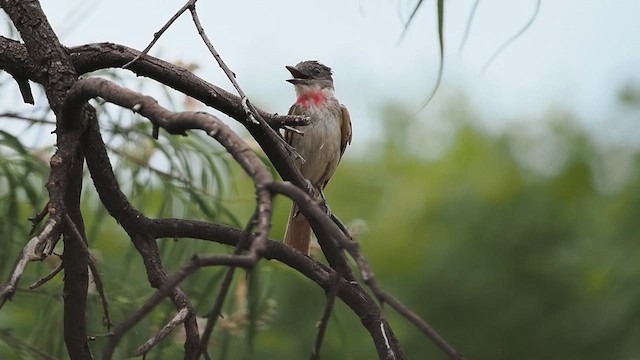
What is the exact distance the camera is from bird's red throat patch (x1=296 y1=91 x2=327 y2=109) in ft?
12.5

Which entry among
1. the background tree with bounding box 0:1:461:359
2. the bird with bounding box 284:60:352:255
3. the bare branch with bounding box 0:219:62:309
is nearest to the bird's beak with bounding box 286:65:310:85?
the bird with bounding box 284:60:352:255

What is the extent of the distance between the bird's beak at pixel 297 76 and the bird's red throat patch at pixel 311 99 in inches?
2.2

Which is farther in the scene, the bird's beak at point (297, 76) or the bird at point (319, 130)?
the bird's beak at point (297, 76)

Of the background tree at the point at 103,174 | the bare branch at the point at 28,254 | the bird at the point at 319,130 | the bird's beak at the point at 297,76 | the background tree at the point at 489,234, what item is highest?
the background tree at the point at 489,234

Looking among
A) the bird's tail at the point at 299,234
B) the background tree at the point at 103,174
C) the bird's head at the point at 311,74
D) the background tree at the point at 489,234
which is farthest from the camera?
the background tree at the point at 489,234

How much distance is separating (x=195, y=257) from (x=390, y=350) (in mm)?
521

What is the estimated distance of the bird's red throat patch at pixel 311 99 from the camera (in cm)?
381

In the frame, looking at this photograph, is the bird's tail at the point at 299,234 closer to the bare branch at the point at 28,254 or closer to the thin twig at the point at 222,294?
the bare branch at the point at 28,254

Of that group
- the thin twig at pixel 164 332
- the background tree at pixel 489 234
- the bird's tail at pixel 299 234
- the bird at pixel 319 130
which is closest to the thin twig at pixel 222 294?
the thin twig at pixel 164 332

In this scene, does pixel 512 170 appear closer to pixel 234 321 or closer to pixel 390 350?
pixel 234 321

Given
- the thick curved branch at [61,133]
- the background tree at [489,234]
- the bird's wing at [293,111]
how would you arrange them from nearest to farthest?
1. the thick curved branch at [61,133]
2. the bird's wing at [293,111]
3. the background tree at [489,234]

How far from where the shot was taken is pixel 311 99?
12.5 feet

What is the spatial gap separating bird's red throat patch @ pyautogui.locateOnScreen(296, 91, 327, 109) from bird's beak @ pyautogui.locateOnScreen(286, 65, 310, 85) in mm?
57

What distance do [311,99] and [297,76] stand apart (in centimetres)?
24
